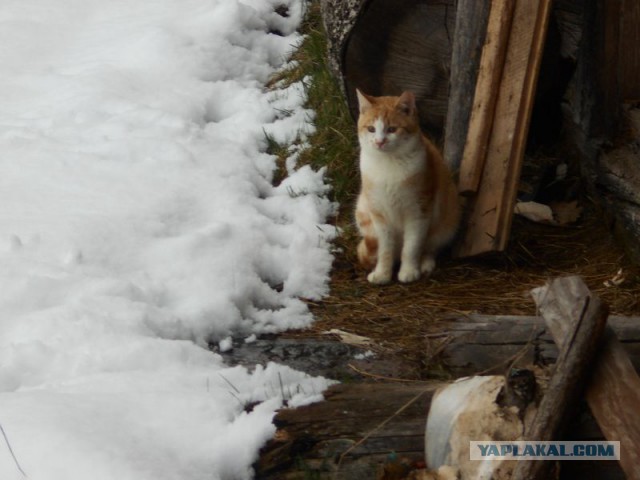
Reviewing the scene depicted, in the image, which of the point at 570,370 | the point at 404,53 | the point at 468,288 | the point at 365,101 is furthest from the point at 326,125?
the point at 570,370

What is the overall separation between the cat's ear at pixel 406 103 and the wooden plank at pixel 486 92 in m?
0.34

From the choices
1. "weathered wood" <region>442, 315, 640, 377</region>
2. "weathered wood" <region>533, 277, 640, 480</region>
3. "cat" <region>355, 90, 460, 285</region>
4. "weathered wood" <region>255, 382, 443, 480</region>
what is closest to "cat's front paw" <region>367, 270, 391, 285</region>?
"cat" <region>355, 90, 460, 285</region>

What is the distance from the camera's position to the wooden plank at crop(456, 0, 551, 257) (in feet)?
13.3

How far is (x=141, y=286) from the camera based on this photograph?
3781 millimetres

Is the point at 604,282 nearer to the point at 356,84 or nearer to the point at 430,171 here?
the point at 430,171

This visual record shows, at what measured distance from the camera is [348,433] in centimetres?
280

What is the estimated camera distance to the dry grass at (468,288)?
3668mm

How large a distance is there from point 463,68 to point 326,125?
1.13m

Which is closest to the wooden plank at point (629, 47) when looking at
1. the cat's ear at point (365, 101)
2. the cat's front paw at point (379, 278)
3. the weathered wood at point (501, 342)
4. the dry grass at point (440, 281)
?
→ the dry grass at point (440, 281)

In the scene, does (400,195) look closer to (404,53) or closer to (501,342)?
(404,53)

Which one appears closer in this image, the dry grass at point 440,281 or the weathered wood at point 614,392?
the weathered wood at point 614,392

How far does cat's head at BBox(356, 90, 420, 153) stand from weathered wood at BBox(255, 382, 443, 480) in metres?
1.43

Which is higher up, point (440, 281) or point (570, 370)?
point (570, 370)

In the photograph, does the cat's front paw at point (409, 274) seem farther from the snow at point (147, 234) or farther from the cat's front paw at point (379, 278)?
the snow at point (147, 234)
